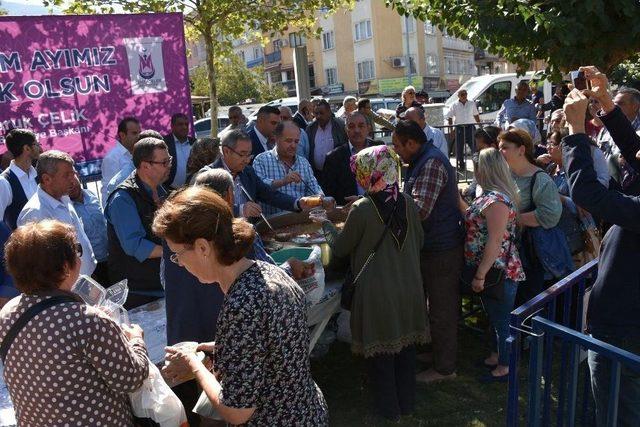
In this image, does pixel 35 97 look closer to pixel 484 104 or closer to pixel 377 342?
pixel 377 342

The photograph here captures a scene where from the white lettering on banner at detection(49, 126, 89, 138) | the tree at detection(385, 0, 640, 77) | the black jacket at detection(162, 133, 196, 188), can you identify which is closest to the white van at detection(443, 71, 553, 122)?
the tree at detection(385, 0, 640, 77)

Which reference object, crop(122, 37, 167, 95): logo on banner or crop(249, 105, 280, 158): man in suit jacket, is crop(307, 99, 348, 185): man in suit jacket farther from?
crop(122, 37, 167, 95): logo on banner

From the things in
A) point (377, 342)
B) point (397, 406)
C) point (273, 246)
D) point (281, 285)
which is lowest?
point (397, 406)

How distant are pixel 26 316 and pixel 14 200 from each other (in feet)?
10.1

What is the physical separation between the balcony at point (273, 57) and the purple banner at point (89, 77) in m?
53.9

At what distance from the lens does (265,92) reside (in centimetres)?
4253

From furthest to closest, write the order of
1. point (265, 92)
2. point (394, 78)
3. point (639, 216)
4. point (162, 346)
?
1. point (394, 78)
2. point (265, 92)
3. point (162, 346)
4. point (639, 216)

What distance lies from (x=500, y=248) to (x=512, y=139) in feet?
2.99

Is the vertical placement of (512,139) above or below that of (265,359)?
above

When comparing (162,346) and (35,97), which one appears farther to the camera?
(35,97)

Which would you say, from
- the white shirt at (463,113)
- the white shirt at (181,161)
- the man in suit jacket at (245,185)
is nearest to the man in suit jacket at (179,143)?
the white shirt at (181,161)

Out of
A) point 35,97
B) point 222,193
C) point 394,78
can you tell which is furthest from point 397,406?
point 394,78

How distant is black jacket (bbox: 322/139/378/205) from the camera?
18.3 ft

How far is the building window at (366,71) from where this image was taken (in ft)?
155
